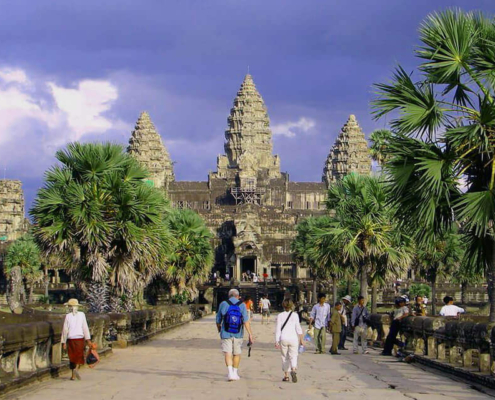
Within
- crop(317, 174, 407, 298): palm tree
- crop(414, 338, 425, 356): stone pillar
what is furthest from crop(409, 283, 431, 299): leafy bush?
crop(414, 338, 425, 356): stone pillar

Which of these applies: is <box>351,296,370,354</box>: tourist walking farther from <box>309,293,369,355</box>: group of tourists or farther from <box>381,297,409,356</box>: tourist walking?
<box>381,297,409,356</box>: tourist walking

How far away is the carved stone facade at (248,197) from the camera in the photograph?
409 feet

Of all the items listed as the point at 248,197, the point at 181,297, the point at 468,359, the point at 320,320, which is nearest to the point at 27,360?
the point at 468,359

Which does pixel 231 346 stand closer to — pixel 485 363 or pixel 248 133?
pixel 485 363

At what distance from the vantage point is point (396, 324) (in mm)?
25844

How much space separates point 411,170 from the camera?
20.0 meters

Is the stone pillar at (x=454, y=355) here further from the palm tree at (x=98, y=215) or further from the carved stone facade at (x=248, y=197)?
the carved stone facade at (x=248, y=197)

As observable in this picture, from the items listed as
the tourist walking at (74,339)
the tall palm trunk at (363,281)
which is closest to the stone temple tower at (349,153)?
the tall palm trunk at (363,281)

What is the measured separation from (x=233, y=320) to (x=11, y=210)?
135 metres

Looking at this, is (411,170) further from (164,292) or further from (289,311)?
(164,292)

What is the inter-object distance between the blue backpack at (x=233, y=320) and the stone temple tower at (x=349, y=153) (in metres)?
154

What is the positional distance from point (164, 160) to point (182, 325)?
439 feet

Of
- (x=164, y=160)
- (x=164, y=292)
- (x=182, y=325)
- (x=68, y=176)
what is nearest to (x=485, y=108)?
(x=68, y=176)

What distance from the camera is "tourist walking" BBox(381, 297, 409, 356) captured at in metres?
25.7
